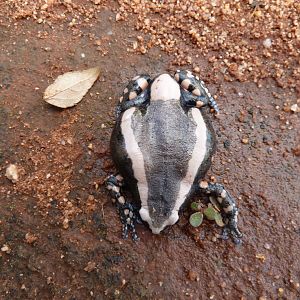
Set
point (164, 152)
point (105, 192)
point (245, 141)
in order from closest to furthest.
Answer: point (164, 152) → point (105, 192) → point (245, 141)

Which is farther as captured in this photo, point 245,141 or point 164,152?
point 245,141

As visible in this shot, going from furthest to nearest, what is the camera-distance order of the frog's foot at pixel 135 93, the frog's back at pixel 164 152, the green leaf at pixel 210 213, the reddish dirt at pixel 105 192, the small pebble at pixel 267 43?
the small pebble at pixel 267 43
the frog's foot at pixel 135 93
the green leaf at pixel 210 213
the reddish dirt at pixel 105 192
the frog's back at pixel 164 152

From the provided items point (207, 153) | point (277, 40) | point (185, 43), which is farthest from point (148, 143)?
point (277, 40)

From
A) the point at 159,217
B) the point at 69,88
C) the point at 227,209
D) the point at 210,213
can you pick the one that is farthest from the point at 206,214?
the point at 69,88

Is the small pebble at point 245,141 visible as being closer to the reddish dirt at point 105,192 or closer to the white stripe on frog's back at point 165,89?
the reddish dirt at point 105,192

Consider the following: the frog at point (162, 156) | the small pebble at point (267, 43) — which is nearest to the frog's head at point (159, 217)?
the frog at point (162, 156)

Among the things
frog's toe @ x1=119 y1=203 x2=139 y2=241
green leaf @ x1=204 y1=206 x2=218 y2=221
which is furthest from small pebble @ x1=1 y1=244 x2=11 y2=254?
green leaf @ x1=204 y1=206 x2=218 y2=221

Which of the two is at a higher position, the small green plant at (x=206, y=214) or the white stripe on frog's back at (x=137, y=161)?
the white stripe on frog's back at (x=137, y=161)

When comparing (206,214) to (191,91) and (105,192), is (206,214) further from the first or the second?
(191,91)
